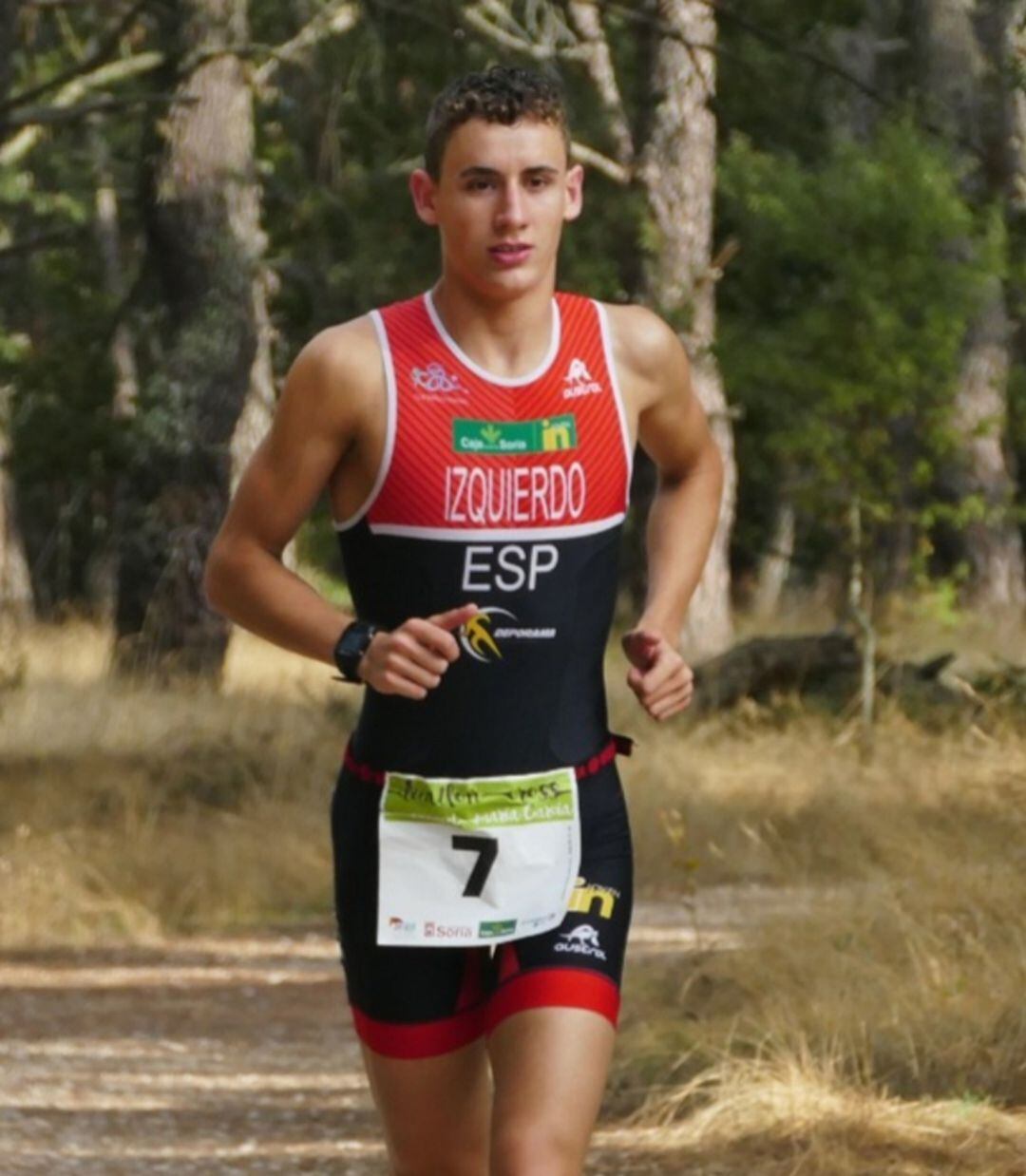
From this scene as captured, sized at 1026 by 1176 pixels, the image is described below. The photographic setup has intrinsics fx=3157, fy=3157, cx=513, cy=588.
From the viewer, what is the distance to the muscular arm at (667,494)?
4.43m

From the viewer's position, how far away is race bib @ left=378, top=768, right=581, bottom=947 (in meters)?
4.48

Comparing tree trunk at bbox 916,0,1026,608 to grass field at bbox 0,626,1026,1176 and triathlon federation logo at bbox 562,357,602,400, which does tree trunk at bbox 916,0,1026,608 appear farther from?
triathlon federation logo at bbox 562,357,602,400

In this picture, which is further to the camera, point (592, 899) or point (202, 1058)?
point (202, 1058)

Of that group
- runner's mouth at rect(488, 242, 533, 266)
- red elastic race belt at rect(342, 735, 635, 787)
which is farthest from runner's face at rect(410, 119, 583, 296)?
red elastic race belt at rect(342, 735, 635, 787)

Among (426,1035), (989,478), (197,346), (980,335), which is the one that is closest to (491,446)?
(426,1035)

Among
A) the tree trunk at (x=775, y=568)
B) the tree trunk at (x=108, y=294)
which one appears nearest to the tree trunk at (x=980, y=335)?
the tree trunk at (x=775, y=568)

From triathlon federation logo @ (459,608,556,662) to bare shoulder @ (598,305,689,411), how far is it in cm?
43

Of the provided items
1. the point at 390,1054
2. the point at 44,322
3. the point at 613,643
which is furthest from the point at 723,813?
the point at 44,322

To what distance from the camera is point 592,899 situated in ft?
14.9

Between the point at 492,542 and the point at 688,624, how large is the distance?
17.7 m

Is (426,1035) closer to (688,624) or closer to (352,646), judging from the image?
(352,646)

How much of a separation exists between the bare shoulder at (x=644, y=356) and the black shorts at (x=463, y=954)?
0.56 metres

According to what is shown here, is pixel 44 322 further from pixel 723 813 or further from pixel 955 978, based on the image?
pixel 955 978

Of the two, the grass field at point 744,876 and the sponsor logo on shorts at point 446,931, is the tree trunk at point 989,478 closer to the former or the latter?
the grass field at point 744,876
